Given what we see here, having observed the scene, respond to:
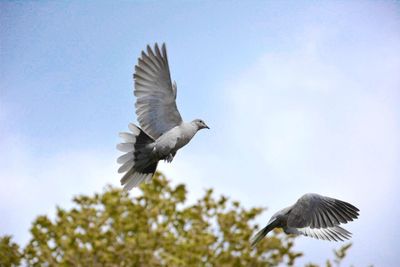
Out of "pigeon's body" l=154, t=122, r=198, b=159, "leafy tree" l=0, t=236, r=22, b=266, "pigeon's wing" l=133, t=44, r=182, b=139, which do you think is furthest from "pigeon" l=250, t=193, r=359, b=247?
"leafy tree" l=0, t=236, r=22, b=266

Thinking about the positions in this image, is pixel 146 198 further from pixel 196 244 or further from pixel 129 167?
pixel 129 167

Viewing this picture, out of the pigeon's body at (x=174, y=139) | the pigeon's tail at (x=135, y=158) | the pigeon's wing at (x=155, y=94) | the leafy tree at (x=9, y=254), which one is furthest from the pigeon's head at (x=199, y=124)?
the leafy tree at (x=9, y=254)

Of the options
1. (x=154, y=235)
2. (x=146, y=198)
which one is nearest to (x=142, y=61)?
(x=146, y=198)

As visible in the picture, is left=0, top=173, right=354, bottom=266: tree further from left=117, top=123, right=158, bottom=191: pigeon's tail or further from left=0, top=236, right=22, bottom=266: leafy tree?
left=117, top=123, right=158, bottom=191: pigeon's tail

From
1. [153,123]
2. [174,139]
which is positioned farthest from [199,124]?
[153,123]

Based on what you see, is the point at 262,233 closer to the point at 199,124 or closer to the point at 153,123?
the point at 199,124

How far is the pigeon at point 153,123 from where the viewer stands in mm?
8188

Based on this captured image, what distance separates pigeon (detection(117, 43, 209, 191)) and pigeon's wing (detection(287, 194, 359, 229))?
1.91 meters

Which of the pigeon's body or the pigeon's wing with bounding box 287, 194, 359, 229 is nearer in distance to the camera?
the pigeon's wing with bounding box 287, 194, 359, 229

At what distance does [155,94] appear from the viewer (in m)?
8.26

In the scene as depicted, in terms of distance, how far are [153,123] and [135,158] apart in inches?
24.8

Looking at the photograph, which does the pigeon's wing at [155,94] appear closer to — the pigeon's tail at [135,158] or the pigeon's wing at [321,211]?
the pigeon's tail at [135,158]

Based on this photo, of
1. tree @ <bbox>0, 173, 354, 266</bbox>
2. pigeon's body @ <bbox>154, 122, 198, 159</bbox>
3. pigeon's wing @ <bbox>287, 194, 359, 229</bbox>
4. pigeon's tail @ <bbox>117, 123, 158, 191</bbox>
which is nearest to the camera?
tree @ <bbox>0, 173, 354, 266</bbox>

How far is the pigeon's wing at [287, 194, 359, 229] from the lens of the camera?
304 inches
